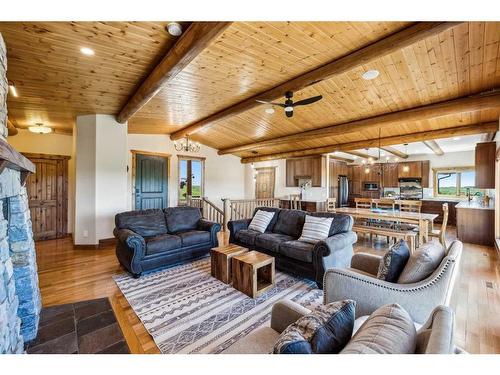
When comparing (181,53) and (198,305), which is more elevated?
(181,53)

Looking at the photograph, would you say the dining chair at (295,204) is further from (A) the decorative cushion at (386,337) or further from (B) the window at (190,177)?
(A) the decorative cushion at (386,337)

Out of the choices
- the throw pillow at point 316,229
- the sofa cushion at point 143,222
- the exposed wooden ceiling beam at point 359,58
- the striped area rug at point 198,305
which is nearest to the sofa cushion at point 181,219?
the sofa cushion at point 143,222

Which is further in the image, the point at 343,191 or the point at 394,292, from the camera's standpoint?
the point at 343,191

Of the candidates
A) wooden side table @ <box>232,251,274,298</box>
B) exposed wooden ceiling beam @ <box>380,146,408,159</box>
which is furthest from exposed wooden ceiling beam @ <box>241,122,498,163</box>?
wooden side table @ <box>232,251,274,298</box>

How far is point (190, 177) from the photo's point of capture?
785 cm

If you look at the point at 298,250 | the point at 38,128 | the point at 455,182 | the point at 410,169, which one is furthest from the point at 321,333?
the point at 455,182

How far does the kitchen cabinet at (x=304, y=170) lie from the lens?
758 cm

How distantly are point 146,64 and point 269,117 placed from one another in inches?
119

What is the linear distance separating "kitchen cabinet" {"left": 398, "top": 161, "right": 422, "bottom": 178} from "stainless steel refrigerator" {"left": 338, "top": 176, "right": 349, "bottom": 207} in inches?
76.8

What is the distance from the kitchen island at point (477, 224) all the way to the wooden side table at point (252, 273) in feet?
17.3

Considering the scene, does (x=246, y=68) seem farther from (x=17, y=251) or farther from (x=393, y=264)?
(x=17, y=251)

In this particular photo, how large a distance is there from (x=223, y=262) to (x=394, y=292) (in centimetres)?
206

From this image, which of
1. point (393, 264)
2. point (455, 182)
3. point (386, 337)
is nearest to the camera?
point (386, 337)
